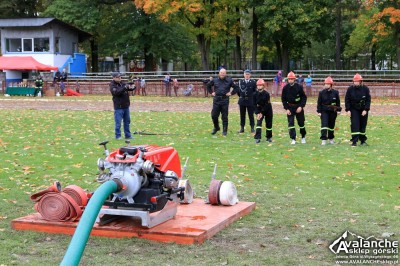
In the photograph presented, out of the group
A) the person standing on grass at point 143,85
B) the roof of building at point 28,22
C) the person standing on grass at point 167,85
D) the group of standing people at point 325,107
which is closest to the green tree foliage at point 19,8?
the roof of building at point 28,22

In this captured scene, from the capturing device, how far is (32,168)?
43.0 ft

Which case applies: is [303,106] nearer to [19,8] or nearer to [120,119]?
[120,119]

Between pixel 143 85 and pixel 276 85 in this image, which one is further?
pixel 143 85

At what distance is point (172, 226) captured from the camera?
321 inches

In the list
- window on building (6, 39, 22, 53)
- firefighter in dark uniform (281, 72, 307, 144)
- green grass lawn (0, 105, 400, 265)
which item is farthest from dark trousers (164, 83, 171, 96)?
firefighter in dark uniform (281, 72, 307, 144)

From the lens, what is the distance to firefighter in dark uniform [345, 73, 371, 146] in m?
17.1

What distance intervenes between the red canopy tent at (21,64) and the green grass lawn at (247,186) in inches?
1381

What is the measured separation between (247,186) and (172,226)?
3360mm

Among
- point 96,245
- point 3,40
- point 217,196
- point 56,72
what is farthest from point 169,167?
point 3,40

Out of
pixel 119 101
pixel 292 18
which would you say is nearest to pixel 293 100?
pixel 119 101

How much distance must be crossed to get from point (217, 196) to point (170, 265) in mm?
2476

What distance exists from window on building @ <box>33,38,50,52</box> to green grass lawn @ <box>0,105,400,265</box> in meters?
39.6

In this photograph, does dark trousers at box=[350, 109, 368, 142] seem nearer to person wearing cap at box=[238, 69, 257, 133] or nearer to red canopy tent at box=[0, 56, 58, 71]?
person wearing cap at box=[238, 69, 257, 133]

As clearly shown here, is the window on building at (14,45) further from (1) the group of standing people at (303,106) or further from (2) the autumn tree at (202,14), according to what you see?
(1) the group of standing people at (303,106)
